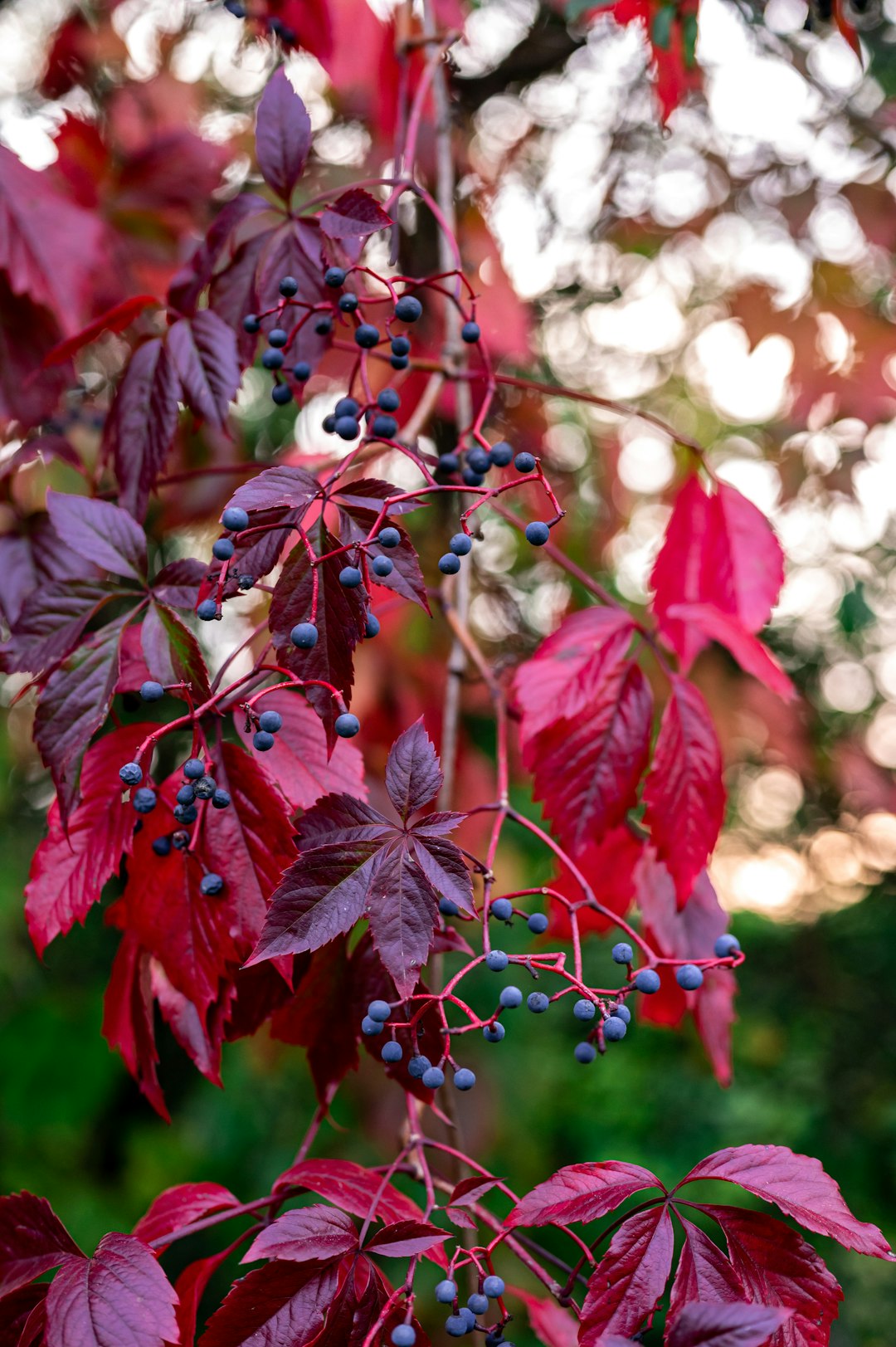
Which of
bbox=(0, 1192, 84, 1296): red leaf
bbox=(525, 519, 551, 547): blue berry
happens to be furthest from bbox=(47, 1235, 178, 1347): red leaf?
bbox=(525, 519, 551, 547): blue berry

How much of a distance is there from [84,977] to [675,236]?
323cm

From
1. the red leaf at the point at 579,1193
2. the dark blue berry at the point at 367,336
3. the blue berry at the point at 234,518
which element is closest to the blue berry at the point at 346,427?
the dark blue berry at the point at 367,336

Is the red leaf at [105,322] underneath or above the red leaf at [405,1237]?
above

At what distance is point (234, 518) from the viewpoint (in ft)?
1.83

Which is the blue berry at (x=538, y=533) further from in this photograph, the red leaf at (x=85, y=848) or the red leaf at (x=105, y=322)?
the red leaf at (x=105, y=322)

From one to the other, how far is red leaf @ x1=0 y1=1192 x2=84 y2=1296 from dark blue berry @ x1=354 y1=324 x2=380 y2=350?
0.60 m

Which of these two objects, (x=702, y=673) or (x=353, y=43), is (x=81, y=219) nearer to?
(x=353, y=43)

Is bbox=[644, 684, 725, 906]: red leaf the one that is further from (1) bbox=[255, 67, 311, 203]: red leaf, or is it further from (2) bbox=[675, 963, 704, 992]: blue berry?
(1) bbox=[255, 67, 311, 203]: red leaf

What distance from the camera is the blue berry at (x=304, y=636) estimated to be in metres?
0.56

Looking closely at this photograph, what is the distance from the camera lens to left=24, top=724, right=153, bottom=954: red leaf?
2.16ft

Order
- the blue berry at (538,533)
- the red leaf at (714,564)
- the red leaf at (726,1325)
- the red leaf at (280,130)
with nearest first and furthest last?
1. the red leaf at (726,1325)
2. the blue berry at (538,533)
3. the red leaf at (280,130)
4. the red leaf at (714,564)

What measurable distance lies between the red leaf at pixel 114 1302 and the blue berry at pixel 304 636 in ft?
1.24

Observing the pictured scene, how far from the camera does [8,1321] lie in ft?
2.06

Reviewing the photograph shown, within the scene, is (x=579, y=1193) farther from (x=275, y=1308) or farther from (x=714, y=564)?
(x=714, y=564)
